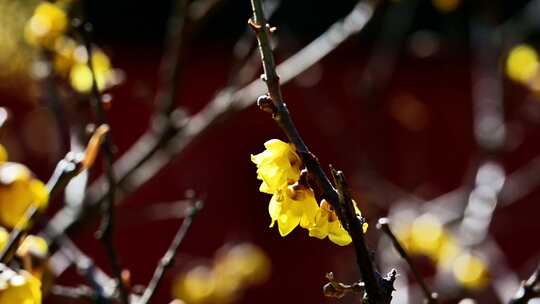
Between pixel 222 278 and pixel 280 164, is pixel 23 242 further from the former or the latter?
pixel 222 278

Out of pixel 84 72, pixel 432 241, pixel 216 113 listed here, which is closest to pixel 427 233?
pixel 432 241

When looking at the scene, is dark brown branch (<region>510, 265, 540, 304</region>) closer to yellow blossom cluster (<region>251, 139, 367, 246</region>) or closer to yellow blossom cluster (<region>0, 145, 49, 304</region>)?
yellow blossom cluster (<region>251, 139, 367, 246</region>)

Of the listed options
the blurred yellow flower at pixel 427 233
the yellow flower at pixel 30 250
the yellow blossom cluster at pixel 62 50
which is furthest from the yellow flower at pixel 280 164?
the blurred yellow flower at pixel 427 233

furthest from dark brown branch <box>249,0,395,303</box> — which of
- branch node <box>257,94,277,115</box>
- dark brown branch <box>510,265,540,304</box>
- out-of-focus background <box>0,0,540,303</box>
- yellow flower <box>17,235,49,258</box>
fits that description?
out-of-focus background <box>0,0,540,303</box>

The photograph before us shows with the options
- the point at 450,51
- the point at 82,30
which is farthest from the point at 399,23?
the point at 82,30

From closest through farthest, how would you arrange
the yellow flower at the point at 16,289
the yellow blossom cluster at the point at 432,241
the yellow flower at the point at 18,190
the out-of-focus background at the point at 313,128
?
the yellow flower at the point at 16,289 < the yellow flower at the point at 18,190 < the yellow blossom cluster at the point at 432,241 < the out-of-focus background at the point at 313,128

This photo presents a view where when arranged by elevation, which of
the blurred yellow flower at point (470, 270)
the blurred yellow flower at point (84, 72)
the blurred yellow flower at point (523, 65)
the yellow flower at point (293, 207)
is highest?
the blurred yellow flower at point (523, 65)

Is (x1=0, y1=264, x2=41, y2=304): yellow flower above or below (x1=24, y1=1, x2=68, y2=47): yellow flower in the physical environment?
below

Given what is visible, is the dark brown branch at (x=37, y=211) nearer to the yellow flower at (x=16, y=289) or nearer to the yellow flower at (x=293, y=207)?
the yellow flower at (x=16, y=289)
